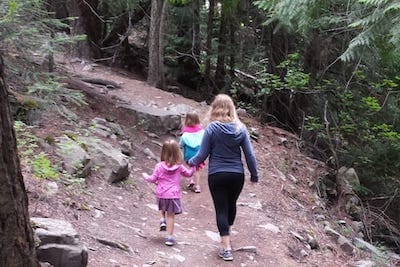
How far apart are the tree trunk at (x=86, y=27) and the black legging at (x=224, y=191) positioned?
35.1 ft

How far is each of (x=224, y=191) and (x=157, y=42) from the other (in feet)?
33.9

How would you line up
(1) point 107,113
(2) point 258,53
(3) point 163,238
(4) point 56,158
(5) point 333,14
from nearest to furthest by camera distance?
(3) point 163,238
(4) point 56,158
(5) point 333,14
(1) point 107,113
(2) point 258,53

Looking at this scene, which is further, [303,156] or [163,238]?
[303,156]

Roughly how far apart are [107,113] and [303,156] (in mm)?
5386

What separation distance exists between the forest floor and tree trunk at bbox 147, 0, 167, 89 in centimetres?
516

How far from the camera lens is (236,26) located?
1573cm

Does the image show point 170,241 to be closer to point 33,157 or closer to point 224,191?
point 224,191


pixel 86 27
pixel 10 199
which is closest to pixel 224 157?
pixel 10 199

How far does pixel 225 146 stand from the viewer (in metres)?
6.00

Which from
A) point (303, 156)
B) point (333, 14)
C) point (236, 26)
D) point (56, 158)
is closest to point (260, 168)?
point (303, 156)

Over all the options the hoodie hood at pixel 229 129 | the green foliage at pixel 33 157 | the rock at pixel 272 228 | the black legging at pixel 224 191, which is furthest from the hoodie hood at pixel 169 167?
the rock at pixel 272 228

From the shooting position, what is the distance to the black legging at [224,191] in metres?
5.93

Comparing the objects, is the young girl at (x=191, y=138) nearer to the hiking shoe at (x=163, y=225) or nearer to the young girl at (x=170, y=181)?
the hiking shoe at (x=163, y=225)

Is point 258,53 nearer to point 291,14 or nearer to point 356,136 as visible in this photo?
point 356,136
